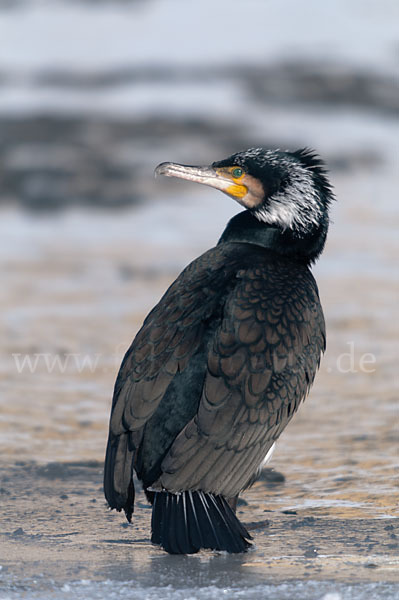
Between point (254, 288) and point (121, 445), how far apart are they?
36.4 inches

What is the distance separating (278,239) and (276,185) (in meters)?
0.27

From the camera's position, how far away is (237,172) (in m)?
4.94

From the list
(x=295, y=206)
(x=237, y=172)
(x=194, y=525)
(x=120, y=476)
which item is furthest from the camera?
(x=237, y=172)

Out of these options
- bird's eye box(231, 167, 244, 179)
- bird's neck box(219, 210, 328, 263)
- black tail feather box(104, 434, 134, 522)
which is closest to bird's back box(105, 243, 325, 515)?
black tail feather box(104, 434, 134, 522)

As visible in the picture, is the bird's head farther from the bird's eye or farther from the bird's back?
the bird's back

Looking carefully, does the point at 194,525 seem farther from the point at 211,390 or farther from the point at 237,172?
the point at 237,172

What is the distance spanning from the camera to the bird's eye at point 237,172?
494cm

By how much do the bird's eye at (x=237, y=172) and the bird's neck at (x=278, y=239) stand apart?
214mm

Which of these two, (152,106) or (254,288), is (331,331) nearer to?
(254,288)

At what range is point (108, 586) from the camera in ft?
11.5

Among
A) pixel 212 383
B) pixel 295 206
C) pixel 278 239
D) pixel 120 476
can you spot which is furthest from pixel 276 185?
pixel 120 476

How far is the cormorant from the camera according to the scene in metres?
4.02

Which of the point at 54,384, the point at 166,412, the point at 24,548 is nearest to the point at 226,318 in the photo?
the point at 166,412

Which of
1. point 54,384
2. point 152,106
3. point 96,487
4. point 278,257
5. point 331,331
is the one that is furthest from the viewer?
point 152,106
